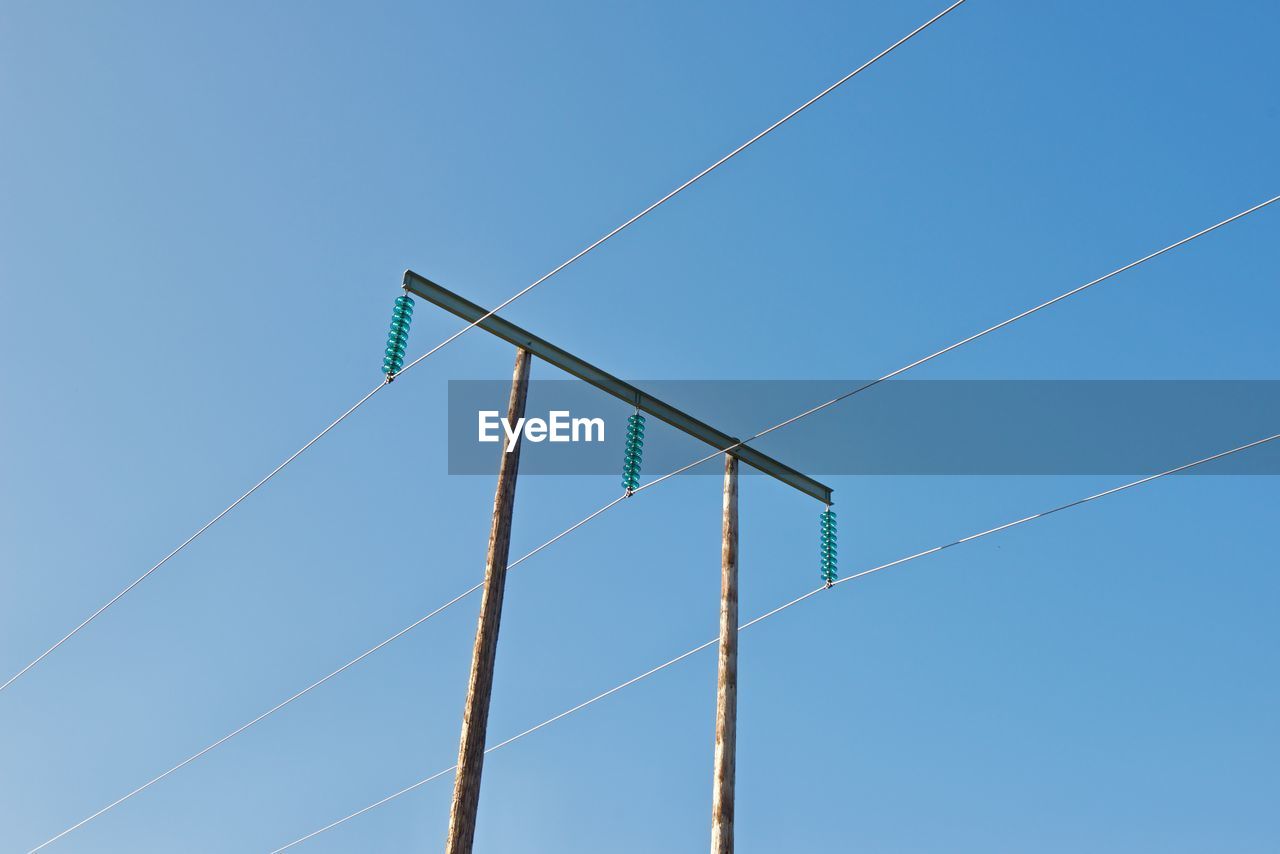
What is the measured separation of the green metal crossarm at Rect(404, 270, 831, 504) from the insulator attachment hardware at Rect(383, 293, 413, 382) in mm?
357

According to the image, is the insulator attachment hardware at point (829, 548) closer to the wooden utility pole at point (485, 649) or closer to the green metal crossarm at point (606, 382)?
the green metal crossarm at point (606, 382)

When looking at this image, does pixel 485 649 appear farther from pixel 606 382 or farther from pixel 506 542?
pixel 606 382

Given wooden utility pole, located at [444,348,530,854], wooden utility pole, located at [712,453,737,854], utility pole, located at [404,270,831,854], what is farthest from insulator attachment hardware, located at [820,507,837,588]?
wooden utility pole, located at [444,348,530,854]

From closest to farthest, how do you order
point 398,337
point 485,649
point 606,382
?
point 485,649 → point 398,337 → point 606,382

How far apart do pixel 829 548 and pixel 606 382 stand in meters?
3.52

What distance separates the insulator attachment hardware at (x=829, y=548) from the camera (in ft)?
52.3

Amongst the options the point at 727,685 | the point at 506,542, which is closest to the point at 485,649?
the point at 506,542

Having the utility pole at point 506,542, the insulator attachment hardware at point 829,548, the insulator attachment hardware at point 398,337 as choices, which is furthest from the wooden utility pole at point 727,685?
the insulator attachment hardware at point 398,337

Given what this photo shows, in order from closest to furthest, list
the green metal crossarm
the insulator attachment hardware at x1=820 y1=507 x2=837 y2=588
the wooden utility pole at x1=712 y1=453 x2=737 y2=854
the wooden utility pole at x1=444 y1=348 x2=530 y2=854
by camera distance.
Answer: the wooden utility pole at x1=444 y1=348 x2=530 y2=854 < the wooden utility pole at x1=712 y1=453 x2=737 y2=854 < the green metal crossarm < the insulator attachment hardware at x1=820 y1=507 x2=837 y2=588

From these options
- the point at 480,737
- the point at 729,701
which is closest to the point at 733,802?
the point at 729,701

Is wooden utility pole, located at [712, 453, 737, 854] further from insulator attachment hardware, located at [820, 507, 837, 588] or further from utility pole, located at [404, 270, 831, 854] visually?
insulator attachment hardware, located at [820, 507, 837, 588]

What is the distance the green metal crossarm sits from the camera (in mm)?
14102

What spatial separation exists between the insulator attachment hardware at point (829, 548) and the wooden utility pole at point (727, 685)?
1.46 metres

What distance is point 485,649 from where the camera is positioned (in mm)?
12414
